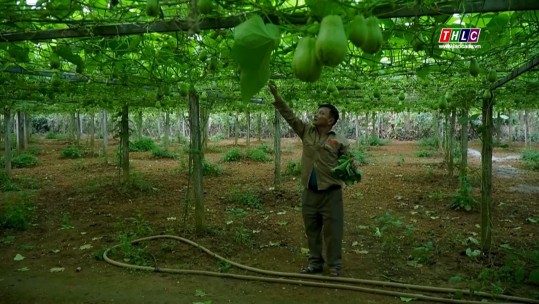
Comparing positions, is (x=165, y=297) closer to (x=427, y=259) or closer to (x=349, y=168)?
(x=349, y=168)

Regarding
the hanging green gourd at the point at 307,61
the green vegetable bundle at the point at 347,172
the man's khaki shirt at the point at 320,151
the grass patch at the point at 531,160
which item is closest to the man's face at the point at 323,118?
the man's khaki shirt at the point at 320,151

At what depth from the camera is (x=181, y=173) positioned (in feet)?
46.3

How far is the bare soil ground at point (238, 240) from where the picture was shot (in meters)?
4.92

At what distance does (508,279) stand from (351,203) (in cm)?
487

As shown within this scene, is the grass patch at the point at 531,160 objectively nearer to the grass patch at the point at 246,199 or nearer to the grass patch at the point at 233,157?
the grass patch at the point at 233,157

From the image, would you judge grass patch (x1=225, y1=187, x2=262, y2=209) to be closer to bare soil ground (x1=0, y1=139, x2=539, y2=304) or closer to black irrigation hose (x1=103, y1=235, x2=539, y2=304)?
bare soil ground (x1=0, y1=139, x2=539, y2=304)

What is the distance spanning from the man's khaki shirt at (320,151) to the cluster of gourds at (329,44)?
11.5ft

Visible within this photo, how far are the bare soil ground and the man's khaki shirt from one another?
1230 mm

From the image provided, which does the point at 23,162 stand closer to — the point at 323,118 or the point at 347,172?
the point at 323,118

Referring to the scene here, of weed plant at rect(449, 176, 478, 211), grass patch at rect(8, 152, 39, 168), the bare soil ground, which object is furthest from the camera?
grass patch at rect(8, 152, 39, 168)

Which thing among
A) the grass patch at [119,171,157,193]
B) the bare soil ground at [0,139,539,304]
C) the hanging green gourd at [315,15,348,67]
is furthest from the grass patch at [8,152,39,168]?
the hanging green gourd at [315,15,348,67]

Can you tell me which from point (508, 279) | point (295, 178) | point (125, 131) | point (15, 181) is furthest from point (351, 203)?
point (15, 181)

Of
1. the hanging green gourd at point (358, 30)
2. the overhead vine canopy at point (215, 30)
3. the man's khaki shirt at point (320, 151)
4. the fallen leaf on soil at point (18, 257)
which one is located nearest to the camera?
the hanging green gourd at point (358, 30)

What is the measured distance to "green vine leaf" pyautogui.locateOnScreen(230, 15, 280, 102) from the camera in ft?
4.06
